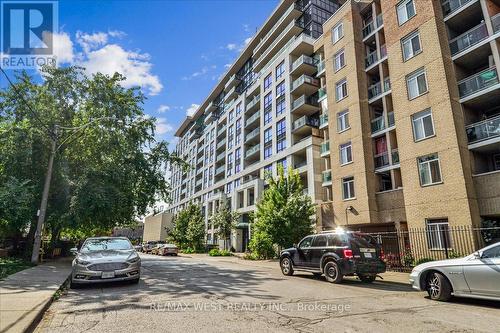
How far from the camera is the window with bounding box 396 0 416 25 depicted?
20.8 meters

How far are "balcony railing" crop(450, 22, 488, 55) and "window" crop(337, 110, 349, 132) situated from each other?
786cm

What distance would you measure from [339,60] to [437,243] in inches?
630

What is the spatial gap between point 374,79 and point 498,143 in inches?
414

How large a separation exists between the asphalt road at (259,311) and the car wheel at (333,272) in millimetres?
1508

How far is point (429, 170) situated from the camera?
59.1 feet

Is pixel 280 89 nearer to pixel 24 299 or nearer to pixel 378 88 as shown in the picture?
pixel 378 88

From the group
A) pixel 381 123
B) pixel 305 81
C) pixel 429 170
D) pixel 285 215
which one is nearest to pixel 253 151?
pixel 305 81

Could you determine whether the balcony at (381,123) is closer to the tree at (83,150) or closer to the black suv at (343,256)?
the black suv at (343,256)

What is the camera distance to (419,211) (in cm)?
1800

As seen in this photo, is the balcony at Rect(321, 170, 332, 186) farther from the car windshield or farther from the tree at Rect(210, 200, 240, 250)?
the car windshield

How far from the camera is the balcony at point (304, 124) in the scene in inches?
1294

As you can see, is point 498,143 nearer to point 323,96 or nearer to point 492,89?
point 492,89

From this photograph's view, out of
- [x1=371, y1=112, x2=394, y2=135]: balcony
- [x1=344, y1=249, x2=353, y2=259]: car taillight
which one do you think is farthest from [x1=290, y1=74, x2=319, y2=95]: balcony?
[x1=344, y1=249, x2=353, y2=259]: car taillight

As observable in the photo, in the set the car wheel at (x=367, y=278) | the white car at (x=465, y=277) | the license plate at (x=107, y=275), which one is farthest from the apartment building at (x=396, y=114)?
the license plate at (x=107, y=275)
